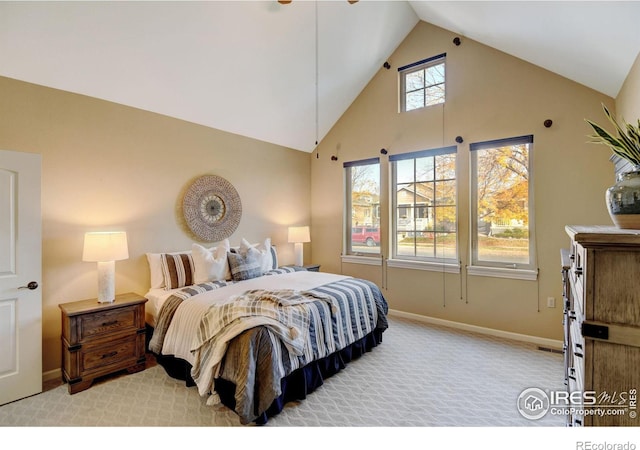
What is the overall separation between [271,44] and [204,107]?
108 centimetres

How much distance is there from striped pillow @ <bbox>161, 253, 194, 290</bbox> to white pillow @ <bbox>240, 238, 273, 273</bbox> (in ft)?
2.00

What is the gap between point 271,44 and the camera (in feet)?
11.2

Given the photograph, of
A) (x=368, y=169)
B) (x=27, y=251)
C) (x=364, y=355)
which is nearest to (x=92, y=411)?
(x=27, y=251)

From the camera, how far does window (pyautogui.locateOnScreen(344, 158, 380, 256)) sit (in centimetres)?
466

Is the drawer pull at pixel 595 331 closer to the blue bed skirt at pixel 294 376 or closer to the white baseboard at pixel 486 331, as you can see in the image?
the blue bed skirt at pixel 294 376

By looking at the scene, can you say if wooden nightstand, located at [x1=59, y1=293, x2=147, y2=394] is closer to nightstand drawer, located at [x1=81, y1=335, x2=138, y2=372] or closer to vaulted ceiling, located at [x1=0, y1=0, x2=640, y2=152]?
nightstand drawer, located at [x1=81, y1=335, x2=138, y2=372]

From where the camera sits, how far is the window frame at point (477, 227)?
340 centimetres

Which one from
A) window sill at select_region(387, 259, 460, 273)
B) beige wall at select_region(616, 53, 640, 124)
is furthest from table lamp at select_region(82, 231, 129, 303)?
beige wall at select_region(616, 53, 640, 124)

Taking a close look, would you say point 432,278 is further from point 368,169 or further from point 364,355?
point 368,169

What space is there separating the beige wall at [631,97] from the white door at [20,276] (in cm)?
462

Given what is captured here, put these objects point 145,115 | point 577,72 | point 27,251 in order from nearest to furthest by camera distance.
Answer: point 27,251
point 577,72
point 145,115

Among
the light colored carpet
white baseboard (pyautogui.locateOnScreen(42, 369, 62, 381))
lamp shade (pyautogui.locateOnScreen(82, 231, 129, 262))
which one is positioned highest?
lamp shade (pyautogui.locateOnScreen(82, 231, 129, 262))

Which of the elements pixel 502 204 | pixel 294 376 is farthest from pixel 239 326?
pixel 502 204

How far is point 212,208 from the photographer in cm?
396
